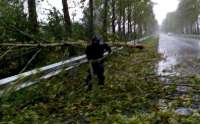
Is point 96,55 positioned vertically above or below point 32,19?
below

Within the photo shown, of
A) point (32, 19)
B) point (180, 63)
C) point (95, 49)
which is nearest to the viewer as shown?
point (95, 49)

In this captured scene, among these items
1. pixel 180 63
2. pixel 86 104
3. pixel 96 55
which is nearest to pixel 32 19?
pixel 96 55

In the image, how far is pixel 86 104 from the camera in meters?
10.1

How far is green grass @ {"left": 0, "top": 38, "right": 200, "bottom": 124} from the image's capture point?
8242 millimetres

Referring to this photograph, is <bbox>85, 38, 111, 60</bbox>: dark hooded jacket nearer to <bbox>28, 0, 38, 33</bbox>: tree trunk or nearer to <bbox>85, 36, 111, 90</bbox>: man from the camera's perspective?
<bbox>85, 36, 111, 90</bbox>: man

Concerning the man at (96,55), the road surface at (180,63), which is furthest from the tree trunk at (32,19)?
the road surface at (180,63)

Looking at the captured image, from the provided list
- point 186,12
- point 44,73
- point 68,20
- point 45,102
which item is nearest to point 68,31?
point 68,20

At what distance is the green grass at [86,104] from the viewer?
8242 millimetres

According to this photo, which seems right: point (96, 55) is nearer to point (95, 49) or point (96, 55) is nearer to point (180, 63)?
point (95, 49)

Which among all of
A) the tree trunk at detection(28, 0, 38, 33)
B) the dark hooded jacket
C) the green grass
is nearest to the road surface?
the green grass

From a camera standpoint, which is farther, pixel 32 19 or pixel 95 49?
pixel 32 19

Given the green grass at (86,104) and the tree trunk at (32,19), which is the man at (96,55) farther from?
the tree trunk at (32,19)

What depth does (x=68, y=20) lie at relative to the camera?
2327 cm

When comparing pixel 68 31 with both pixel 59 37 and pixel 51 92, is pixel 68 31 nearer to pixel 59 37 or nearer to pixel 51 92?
pixel 59 37
